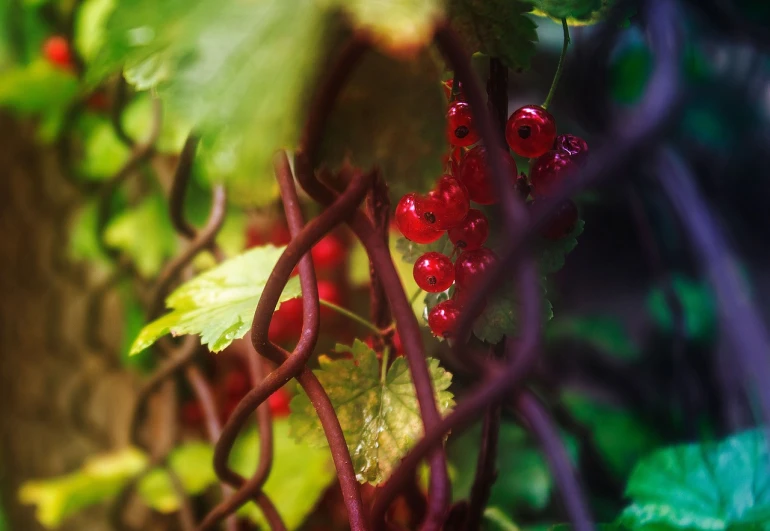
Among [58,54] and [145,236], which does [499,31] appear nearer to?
[145,236]

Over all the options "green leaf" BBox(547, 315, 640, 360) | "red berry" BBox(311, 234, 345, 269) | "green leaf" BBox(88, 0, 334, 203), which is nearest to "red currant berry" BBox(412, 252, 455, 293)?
"green leaf" BBox(88, 0, 334, 203)

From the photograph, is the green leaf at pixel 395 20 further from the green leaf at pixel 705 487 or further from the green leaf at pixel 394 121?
the green leaf at pixel 705 487

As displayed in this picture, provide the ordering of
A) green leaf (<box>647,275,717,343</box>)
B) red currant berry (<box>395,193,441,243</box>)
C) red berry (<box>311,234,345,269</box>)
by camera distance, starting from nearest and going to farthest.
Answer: red currant berry (<box>395,193,441,243</box>) < red berry (<box>311,234,345,269</box>) < green leaf (<box>647,275,717,343</box>)

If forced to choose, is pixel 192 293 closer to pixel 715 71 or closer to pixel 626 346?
pixel 626 346

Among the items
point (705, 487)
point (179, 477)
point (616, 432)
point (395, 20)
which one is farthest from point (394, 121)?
point (616, 432)

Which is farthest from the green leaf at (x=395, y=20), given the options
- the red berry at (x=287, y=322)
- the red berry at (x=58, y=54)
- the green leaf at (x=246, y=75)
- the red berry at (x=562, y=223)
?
the red berry at (x=58, y=54)

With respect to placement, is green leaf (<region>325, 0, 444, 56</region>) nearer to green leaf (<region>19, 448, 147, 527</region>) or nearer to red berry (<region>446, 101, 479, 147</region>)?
red berry (<region>446, 101, 479, 147</region>)
